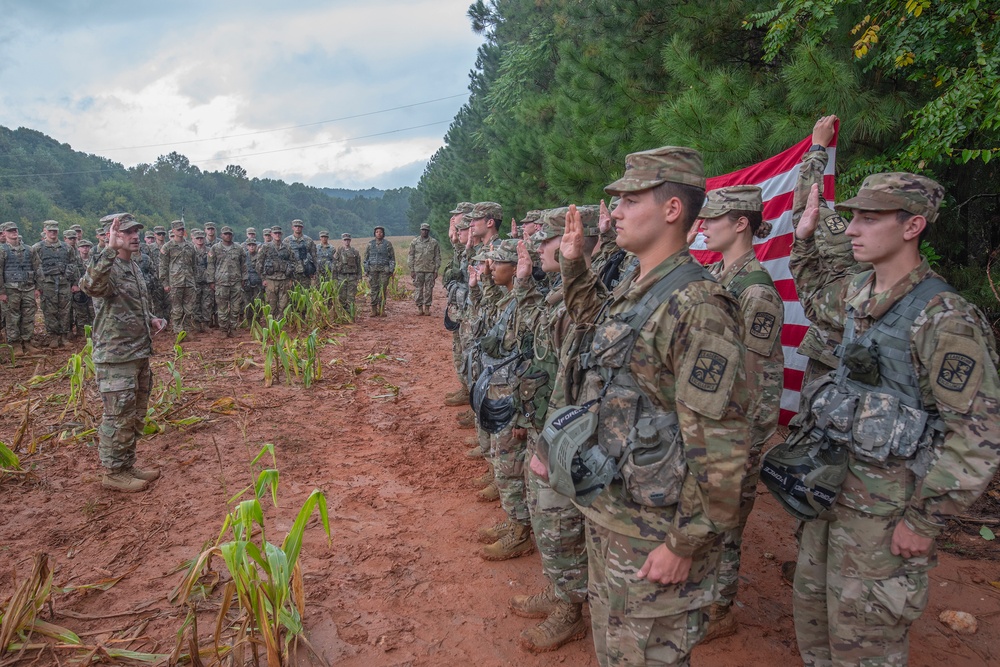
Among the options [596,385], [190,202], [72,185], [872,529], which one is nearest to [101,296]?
[596,385]

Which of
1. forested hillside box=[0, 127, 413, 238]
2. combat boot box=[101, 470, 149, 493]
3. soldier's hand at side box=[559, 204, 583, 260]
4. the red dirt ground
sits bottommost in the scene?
the red dirt ground

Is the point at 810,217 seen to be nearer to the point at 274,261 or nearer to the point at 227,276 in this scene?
the point at 227,276

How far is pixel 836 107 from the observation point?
4391 millimetres

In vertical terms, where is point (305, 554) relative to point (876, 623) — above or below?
below

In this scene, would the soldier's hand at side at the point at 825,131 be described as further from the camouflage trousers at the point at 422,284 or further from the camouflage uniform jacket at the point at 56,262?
the camouflage uniform jacket at the point at 56,262

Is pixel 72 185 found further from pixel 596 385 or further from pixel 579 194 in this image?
pixel 596 385

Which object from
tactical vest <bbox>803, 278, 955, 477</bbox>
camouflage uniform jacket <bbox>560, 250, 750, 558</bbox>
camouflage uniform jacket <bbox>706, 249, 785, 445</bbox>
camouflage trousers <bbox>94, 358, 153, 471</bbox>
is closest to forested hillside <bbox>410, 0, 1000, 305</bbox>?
camouflage uniform jacket <bbox>706, 249, 785, 445</bbox>

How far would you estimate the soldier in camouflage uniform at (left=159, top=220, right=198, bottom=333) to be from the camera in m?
10.7

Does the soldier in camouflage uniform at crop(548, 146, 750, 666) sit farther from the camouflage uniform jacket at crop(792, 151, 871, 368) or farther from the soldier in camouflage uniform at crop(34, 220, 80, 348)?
the soldier in camouflage uniform at crop(34, 220, 80, 348)

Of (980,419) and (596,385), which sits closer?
(980,419)

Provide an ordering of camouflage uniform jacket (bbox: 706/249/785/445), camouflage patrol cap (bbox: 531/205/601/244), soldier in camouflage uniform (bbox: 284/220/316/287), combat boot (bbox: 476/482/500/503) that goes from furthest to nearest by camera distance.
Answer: soldier in camouflage uniform (bbox: 284/220/316/287), combat boot (bbox: 476/482/500/503), camouflage patrol cap (bbox: 531/205/601/244), camouflage uniform jacket (bbox: 706/249/785/445)

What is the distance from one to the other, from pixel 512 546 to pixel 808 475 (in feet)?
6.57

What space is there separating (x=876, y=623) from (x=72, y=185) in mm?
43975

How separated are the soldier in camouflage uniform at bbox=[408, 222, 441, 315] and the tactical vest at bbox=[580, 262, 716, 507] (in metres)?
11.5
